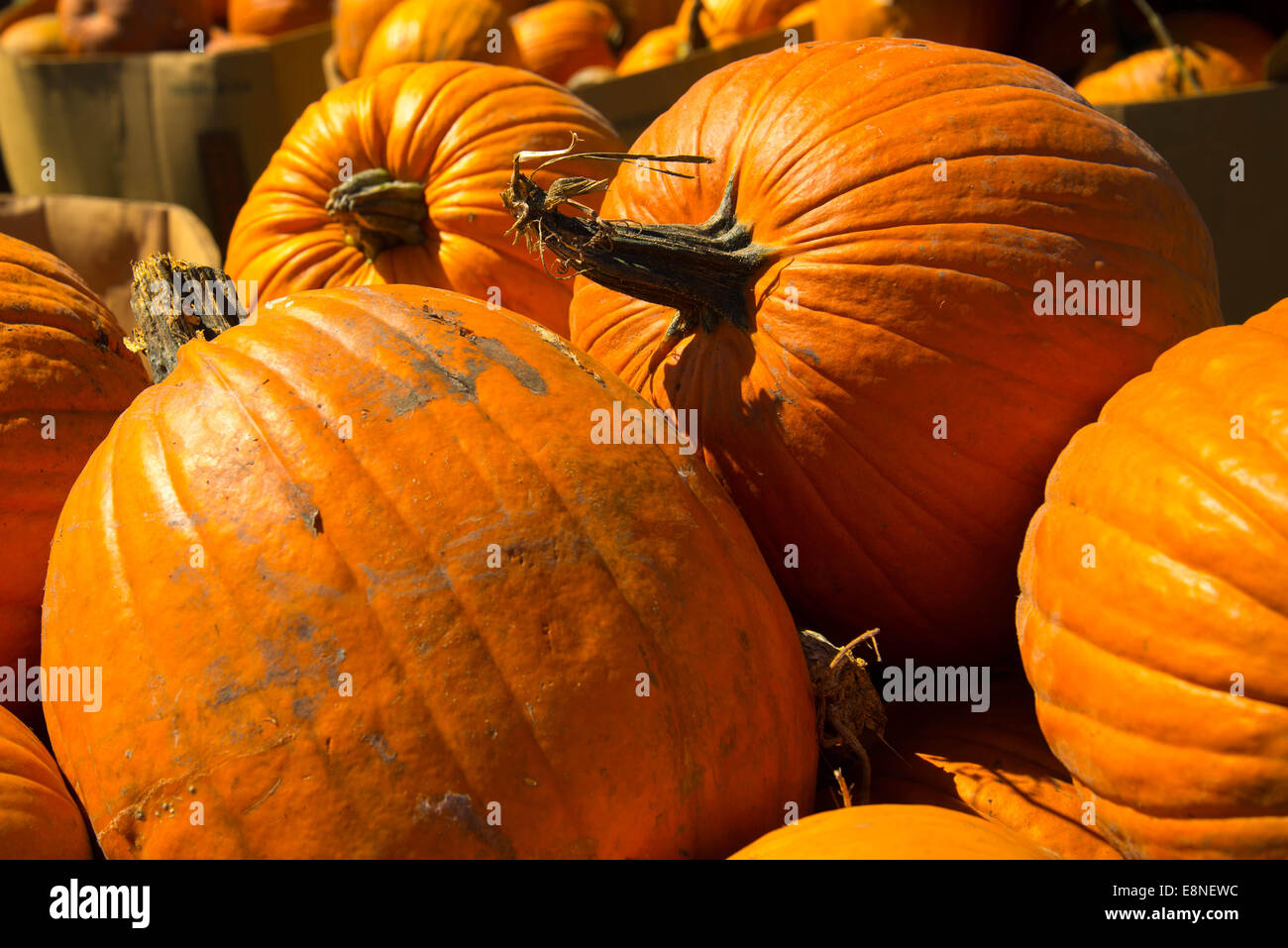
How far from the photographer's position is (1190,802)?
4.32ft

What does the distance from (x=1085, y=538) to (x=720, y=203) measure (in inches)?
32.4

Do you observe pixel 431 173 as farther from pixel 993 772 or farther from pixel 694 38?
pixel 694 38

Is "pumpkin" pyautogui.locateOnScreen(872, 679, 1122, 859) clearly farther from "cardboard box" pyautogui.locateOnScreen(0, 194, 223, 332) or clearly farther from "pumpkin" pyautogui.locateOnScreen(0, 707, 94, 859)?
"cardboard box" pyautogui.locateOnScreen(0, 194, 223, 332)

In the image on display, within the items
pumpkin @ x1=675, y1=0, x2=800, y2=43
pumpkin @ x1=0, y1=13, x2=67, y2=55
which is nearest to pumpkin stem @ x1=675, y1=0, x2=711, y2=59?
pumpkin @ x1=675, y1=0, x2=800, y2=43

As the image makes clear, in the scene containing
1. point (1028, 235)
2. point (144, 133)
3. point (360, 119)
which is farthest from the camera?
point (144, 133)

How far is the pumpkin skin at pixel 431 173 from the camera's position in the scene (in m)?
2.58

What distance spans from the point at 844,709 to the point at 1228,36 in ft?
11.5

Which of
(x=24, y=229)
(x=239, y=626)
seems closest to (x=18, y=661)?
(x=239, y=626)

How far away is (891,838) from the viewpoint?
4.24ft

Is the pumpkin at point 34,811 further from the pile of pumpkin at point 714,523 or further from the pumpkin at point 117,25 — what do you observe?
the pumpkin at point 117,25

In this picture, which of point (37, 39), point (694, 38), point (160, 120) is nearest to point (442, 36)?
point (694, 38)

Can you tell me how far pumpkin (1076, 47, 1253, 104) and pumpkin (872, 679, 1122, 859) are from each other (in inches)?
110
